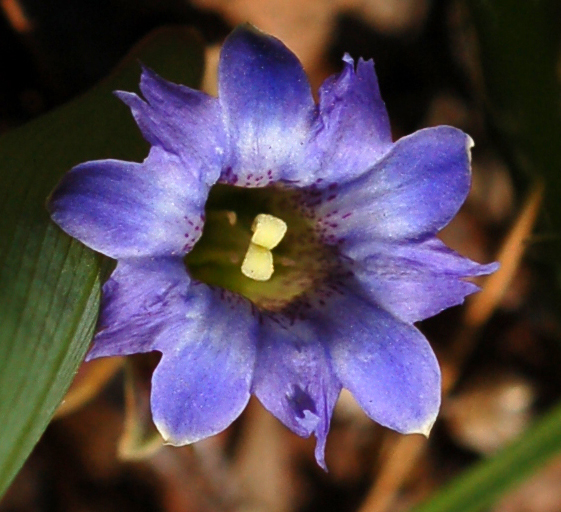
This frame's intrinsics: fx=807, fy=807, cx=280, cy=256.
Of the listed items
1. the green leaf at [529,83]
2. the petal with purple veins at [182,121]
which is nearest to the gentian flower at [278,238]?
the petal with purple veins at [182,121]

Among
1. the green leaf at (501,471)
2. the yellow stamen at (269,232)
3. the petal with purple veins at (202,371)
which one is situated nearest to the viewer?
the petal with purple veins at (202,371)

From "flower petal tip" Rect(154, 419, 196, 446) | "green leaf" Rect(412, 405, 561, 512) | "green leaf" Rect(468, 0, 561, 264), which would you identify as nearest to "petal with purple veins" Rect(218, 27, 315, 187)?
"flower petal tip" Rect(154, 419, 196, 446)

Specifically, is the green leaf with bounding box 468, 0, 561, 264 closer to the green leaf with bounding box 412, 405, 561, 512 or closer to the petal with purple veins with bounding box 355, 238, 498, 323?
the green leaf with bounding box 412, 405, 561, 512

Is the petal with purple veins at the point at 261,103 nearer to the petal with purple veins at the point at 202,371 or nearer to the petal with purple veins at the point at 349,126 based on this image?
the petal with purple veins at the point at 349,126

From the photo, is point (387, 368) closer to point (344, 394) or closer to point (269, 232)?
point (269, 232)

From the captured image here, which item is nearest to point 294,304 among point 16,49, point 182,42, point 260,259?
point 260,259

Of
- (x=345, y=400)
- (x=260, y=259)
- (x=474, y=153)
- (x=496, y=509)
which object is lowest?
(x=496, y=509)

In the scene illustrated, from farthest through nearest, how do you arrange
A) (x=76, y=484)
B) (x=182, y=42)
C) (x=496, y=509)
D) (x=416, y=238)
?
(x=496, y=509) → (x=76, y=484) → (x=182, y=42) → (x=416, y=238)

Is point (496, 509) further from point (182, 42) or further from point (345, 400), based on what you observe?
point (182, 42)
